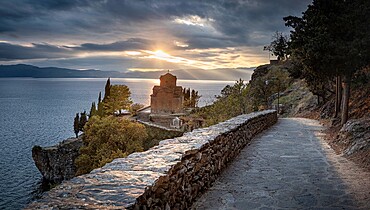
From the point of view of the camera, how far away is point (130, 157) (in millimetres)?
4527

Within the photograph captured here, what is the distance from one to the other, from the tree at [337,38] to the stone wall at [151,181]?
29.3ft

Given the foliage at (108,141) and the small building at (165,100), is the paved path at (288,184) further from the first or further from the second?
the small building at (165,100)

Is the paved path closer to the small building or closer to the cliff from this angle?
the cliff

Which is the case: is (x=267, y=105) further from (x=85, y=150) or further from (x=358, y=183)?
(x=358, y=183)

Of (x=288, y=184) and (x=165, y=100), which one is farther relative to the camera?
(x=165, y=100)

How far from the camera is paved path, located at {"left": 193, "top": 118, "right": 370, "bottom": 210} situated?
494 centimetres

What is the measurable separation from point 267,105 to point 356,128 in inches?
1142

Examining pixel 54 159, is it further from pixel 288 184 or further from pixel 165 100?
pixel 288 184

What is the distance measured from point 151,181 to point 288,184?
12.0ft

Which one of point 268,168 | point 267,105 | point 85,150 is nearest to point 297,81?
point 267,105

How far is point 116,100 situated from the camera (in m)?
55.9

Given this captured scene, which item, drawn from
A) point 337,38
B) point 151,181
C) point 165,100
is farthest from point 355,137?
point 165,100

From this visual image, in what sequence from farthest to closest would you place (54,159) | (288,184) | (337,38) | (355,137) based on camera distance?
(54,159) → (337,38) → (355,137) → (288,184)

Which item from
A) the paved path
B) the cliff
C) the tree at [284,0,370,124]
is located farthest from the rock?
the cliff
